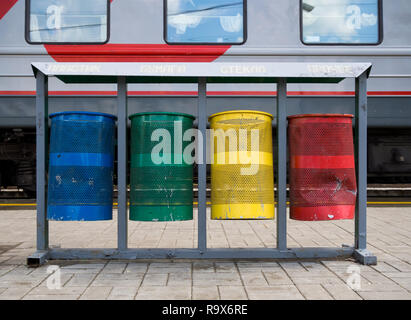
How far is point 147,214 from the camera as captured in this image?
3.30 m

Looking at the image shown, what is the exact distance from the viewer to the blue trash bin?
324 centimetres

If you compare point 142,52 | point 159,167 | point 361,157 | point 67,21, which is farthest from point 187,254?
point 67,21

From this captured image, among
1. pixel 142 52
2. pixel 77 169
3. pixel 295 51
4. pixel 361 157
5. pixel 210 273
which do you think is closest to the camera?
pixel 210 273

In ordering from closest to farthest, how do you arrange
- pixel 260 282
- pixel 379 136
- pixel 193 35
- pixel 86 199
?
pixel 260 282 → pixel 86 199 → pixel 193 35 → pixel 379 136

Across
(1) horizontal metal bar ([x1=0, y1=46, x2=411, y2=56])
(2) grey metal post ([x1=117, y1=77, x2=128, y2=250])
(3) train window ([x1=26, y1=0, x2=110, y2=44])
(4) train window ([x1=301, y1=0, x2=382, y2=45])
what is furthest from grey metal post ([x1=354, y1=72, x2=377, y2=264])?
(3) train window ([x1=26, y1=0, x2=110, y2=44])

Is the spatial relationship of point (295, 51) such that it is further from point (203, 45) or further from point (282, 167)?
point (282, 167)

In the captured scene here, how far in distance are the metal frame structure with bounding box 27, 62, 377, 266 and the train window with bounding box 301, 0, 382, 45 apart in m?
2.49

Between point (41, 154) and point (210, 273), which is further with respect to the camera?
point (41, 154)

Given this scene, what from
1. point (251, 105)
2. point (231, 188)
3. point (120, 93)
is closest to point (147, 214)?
point (231, 188)

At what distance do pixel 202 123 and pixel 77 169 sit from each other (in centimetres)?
120

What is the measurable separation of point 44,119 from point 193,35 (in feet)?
9.49

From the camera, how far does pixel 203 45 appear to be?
5.41 m

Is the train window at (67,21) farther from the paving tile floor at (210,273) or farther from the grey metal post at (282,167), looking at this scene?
the grey metal post at (282,167)

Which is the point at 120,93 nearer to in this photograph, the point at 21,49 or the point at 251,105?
the point at 251,105
